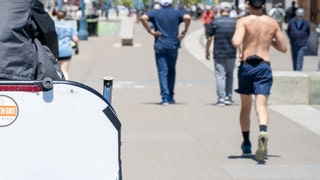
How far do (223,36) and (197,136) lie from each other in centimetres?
388

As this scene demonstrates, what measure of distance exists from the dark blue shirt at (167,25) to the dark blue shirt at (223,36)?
65 centimetres

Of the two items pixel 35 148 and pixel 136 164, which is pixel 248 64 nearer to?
pixel 136 164

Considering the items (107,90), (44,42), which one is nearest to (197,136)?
(107,90)

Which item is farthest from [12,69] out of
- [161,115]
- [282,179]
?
[161,115]

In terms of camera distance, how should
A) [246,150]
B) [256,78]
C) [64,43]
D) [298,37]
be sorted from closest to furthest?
[256,78] → [246,150] → [64,43] → [298,37]

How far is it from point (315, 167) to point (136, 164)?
1906 millimetres

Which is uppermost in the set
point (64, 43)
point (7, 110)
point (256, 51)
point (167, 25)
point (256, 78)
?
point (7, 110)

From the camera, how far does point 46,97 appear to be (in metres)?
5.22

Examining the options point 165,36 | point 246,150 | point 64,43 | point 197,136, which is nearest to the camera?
point 246,150

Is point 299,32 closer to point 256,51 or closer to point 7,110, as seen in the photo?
point 256,51

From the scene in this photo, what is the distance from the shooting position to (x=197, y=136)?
11797mm

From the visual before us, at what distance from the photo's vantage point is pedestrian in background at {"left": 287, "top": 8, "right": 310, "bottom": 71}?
21.2 meters

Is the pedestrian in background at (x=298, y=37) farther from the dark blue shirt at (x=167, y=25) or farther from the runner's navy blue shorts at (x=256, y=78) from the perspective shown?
the runner's navy blue shorts at (x=256, y=78)

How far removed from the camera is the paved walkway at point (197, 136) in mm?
9297
